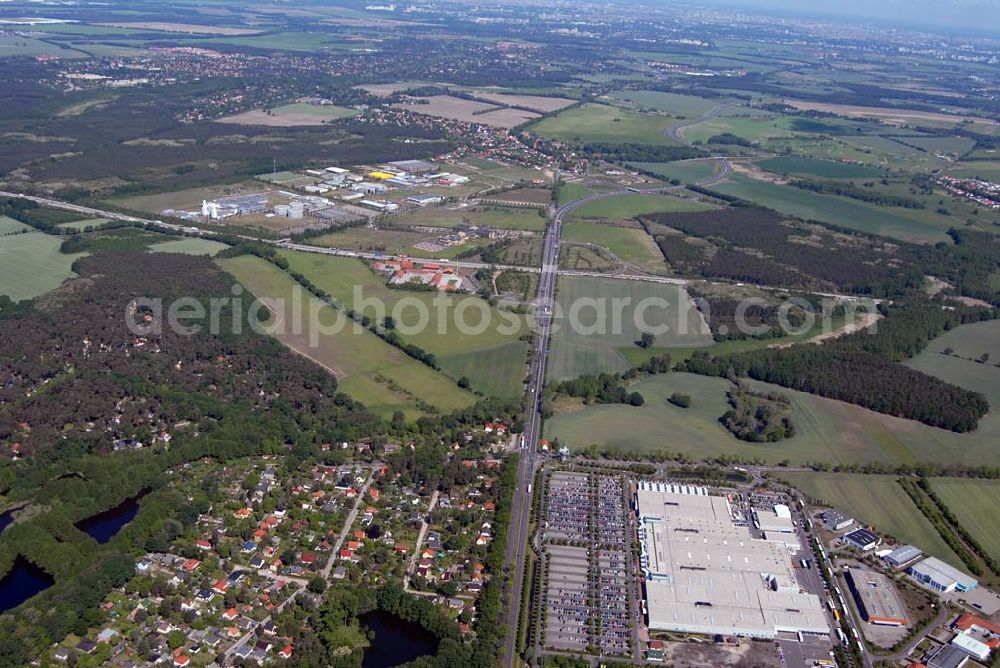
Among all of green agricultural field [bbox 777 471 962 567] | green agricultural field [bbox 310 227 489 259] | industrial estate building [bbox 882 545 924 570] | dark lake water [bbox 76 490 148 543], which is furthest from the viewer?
green agricultural field [bbox 310 227 489 259]

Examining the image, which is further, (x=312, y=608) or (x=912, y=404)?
(x=912, y=404)

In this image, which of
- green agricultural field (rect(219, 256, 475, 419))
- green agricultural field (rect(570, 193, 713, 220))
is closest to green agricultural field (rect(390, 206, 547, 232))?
green agricultural field (rect(570, 193, 713, 220))

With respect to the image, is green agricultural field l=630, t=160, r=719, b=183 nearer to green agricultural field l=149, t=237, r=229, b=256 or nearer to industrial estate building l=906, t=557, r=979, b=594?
green agricultural field l=149, t=237, r=229, b=256

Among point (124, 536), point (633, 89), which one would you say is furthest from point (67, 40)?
point (124, 536)

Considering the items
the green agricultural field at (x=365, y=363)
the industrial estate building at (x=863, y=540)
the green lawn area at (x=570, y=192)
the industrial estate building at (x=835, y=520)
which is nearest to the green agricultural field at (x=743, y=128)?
the green lawn area at (x=570, y=192)

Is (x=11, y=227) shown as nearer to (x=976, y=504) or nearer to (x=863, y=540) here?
(x=863, y=540)

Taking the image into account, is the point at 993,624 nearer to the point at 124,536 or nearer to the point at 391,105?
Answer: the point at 124,536

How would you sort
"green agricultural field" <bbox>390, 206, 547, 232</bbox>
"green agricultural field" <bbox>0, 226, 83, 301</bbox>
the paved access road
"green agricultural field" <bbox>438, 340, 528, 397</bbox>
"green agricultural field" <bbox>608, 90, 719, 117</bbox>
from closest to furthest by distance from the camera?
the paved access road
"green agricultural field" <bbox>438, 340, 528, 397</bbox>
"green agricultural field" <bbox>0, 226, 83, 301</bbox>
"green agricultural field" <bbox>390, 206, 547, 232</bbox>
"green agricultural field" <bbox>608, 90, 719, 117</bbox>

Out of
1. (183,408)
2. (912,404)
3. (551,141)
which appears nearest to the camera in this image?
(183,408)
